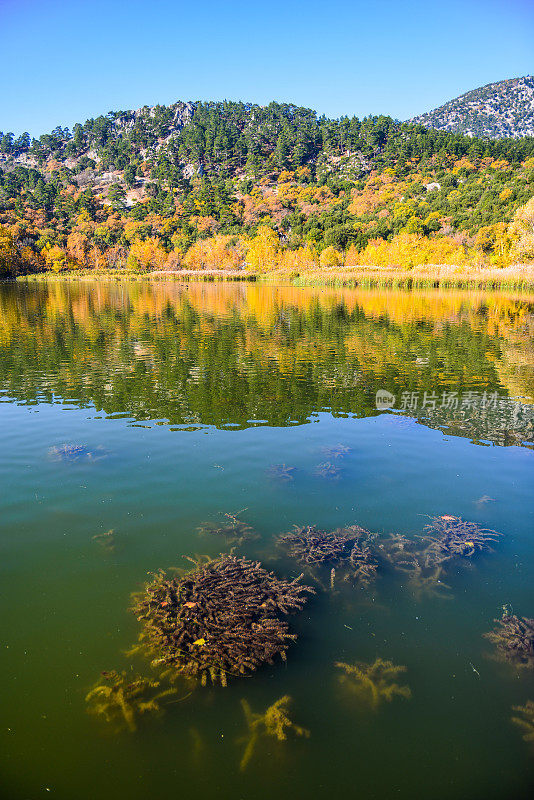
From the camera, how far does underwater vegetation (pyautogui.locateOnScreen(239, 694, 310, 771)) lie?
4.48 m

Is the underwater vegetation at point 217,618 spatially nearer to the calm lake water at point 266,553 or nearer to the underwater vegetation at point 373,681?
the calm lake water at point 266,553

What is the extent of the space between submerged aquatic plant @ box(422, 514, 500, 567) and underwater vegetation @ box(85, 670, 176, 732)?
4443 millimetres

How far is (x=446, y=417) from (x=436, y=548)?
8162 millimetres

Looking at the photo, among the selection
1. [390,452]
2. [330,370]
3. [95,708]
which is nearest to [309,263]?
[330,370]

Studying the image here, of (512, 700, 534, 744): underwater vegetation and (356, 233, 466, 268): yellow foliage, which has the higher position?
(356, 233, 466, 268): yellow foliage

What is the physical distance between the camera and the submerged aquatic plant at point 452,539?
24.4 ft

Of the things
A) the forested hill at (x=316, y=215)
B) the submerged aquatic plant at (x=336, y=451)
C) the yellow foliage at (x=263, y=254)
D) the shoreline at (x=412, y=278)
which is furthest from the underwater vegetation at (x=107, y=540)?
the yellow foliage at (x=263, y=254)

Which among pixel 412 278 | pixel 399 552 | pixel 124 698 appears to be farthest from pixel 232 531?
pixel 412 278

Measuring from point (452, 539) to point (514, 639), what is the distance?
219 centimetres

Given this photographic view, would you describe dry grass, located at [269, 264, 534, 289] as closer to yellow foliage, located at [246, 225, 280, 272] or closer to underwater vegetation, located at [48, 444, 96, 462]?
yellow foliage, located at [246, 225, 280, 272]

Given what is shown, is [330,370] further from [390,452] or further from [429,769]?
[429,769]

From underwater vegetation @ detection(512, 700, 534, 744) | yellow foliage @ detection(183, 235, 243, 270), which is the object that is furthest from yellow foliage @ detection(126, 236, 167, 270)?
underwater vegetation @ detection(512, 700, 534, 744)

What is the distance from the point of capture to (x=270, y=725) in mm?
4590

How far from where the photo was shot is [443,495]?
9656 millimetres
